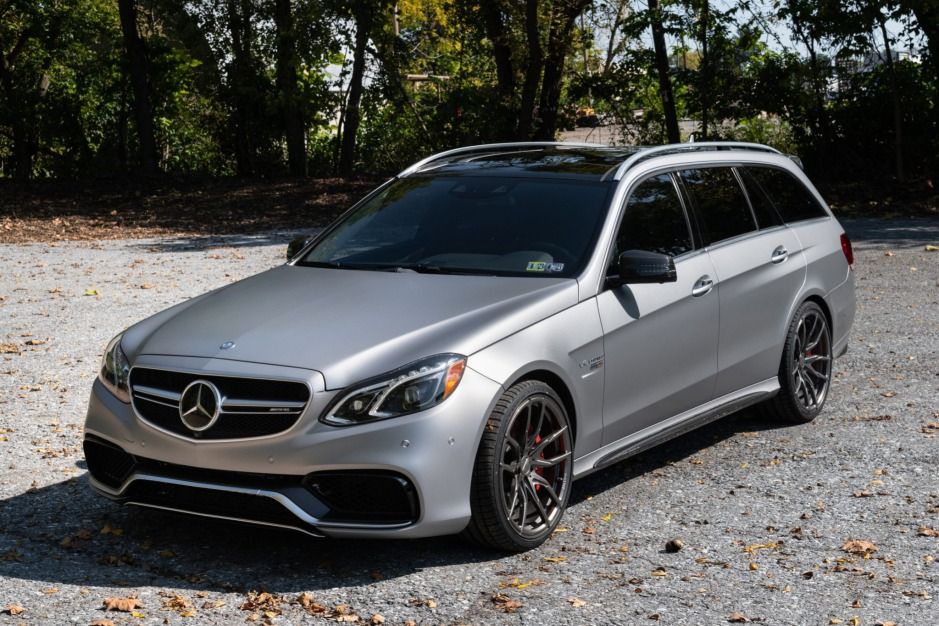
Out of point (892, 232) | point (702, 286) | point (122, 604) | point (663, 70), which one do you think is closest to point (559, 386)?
point (702, 286)

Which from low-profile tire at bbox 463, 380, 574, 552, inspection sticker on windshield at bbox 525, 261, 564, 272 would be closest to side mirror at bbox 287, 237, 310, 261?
inspection sticker on windshield at bbox 525, 261, 564, 272

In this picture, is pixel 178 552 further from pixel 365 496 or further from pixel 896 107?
pixel 896 107

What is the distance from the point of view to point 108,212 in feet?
70.7

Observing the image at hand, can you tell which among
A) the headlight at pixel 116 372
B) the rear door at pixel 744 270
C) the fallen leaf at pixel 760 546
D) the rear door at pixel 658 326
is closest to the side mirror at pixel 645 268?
the rear door at pixel 658 326

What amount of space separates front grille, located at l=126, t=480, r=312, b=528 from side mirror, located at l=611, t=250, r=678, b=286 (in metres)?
1.92

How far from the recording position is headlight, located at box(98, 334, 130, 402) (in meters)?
5.34

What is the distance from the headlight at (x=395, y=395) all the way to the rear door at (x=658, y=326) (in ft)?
3.68

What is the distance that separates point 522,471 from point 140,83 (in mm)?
20908

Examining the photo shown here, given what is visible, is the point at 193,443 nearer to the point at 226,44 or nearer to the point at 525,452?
the point at 525,452

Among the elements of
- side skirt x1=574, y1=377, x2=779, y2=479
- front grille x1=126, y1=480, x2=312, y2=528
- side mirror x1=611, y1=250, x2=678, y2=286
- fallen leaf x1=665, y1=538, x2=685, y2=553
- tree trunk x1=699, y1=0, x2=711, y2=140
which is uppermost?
tree trunk x1=699, y1=0, x2=711, y2=140

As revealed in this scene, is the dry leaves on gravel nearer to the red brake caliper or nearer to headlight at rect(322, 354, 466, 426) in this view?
the red brake caliper

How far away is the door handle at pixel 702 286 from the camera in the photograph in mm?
6426

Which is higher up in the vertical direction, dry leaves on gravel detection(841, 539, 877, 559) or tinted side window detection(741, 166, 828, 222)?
tinted side window detection(741, 166, 828, 222)

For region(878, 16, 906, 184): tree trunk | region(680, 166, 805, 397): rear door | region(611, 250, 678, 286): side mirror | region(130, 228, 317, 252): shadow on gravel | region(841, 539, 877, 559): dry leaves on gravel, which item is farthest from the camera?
region(878, 16, 906, 184): tree trunk
